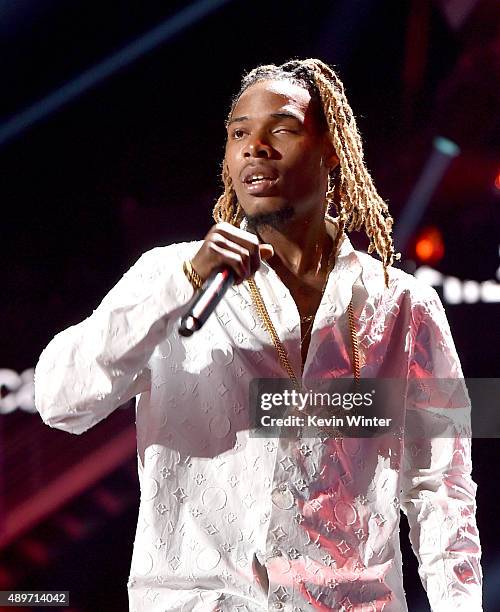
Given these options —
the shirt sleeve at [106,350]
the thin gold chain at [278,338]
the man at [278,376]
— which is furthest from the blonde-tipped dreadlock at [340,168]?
A: the shirt sleeve at [106,350]

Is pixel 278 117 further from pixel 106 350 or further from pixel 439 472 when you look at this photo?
pixel 439 472

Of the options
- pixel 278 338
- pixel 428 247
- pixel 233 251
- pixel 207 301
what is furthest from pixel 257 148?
pixel 428 247

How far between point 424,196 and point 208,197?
58 cm

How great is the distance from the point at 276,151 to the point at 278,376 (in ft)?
1.28

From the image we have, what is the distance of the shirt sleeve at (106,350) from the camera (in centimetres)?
119

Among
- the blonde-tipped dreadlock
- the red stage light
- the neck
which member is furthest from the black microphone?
the red stage light

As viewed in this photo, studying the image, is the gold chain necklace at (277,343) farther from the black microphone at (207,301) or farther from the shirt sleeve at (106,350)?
the black microphone at (207,301)

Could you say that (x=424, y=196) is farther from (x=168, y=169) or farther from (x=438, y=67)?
(x=168, y=169)

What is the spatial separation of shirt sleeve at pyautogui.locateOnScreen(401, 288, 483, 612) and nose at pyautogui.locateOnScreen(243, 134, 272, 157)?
0.41 metres

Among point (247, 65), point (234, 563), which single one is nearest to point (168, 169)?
point (247, 65)

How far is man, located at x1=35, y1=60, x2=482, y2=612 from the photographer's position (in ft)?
4.05

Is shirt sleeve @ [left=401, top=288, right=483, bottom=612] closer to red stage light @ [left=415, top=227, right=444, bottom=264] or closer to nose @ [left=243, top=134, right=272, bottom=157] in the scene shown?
nose @ [left=243, top=134, right=272, bottom=157]

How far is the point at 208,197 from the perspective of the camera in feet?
7.47

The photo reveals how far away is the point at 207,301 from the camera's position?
98 centimetres
